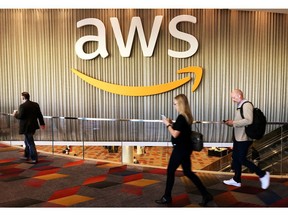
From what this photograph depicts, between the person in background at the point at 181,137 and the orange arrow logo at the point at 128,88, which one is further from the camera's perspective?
the orange arrow logo at the point at 128,88

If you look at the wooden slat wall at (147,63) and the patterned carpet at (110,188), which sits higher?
the wooden slat wall at (147,63)

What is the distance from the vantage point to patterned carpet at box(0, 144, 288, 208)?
3980mm

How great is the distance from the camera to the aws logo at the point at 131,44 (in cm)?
1073

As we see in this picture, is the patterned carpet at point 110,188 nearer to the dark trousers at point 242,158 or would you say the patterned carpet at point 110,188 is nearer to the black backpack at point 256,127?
the dark trousers at point 242,158

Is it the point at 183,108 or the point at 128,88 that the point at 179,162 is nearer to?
the point at 183,108

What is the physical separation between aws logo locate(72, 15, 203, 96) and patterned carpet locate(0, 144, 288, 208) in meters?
5.42

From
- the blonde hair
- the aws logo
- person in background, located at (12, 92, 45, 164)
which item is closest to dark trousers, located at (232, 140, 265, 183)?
the blonde hair

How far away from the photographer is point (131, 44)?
35.5ft

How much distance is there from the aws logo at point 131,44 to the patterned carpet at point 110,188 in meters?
5.42

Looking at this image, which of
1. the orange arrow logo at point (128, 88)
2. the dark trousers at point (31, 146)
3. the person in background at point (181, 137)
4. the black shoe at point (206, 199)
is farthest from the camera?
the orange arrow logo at point (128, 88)

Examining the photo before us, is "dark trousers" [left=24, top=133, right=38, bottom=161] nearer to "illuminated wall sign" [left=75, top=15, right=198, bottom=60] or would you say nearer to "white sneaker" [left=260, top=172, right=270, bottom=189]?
"white sneaker" [left=260, top=172, right=270, bottom=189]

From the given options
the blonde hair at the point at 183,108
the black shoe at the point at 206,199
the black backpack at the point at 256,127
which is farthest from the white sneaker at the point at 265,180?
the blonde hair at the point at 183,108
